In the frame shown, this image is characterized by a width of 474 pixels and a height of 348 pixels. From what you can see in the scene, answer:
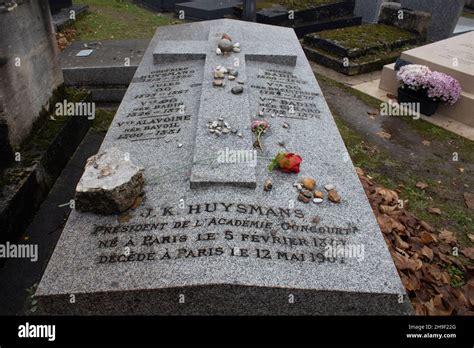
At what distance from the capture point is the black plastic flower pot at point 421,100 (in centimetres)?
705

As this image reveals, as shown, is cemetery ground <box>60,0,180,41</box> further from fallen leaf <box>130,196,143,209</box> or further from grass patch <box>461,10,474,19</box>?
grass patch <box>461,10,474,19</box>

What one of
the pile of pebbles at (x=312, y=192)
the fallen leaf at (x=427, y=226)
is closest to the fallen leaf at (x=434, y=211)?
the fallen leaf at (x=427, y=226)

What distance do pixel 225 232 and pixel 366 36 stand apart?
8054 mm

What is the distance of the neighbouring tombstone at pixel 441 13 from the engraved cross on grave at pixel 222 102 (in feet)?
19.6

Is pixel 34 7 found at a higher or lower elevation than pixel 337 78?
higher

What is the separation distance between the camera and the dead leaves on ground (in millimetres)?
3719

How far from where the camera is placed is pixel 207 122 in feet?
13.3

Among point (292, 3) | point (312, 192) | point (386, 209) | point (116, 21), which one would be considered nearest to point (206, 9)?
point (292, 3)

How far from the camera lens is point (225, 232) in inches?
114

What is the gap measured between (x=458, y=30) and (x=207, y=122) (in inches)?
410

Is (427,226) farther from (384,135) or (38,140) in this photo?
(38,140)

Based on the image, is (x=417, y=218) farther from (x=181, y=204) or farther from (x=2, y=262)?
(x=2, y=262)

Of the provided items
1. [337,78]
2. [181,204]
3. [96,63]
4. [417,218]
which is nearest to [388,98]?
[337,78]

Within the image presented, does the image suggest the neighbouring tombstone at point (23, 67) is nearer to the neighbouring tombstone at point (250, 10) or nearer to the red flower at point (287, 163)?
the red flower at point (287, 163)
